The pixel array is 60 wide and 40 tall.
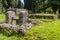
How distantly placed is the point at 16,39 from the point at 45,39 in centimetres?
158

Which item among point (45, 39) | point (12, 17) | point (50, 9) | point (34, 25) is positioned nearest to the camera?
point (45, 39)

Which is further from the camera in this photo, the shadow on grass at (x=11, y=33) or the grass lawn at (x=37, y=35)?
the shadow on grass at (x=11, y=33)

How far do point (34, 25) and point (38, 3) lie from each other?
24.6 metres

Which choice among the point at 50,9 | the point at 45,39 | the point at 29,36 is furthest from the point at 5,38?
the point at 50,9

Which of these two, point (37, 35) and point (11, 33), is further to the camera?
point (11, 33)

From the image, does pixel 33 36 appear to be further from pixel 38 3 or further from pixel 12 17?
pixel 38 3

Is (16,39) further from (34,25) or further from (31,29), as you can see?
(34,25)

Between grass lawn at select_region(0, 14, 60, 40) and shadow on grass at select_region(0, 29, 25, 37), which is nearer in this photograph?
grass lawn at select_region(0, 14, 60, 40)

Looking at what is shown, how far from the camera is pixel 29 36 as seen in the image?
11.5m

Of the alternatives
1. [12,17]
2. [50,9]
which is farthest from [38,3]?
[12,17]

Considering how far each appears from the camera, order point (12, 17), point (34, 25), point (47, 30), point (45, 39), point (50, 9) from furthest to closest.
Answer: point (50, 9), point (12, 17), point (34, 25), point (47, 30), point (45, 39)

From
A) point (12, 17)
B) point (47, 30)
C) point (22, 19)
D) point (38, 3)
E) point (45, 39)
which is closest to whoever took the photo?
point (45, 39)

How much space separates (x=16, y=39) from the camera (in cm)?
1134

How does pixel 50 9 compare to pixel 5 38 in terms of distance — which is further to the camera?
pixel 50 9
